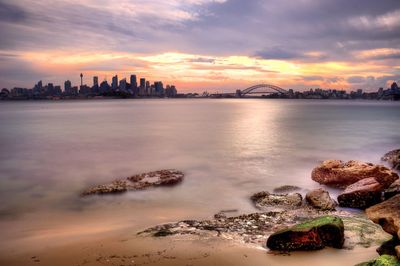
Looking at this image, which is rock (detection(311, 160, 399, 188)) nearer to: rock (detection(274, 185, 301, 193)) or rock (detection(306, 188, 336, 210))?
rock (detection(274, 185, 301, 193))

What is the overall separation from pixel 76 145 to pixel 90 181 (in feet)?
47.1

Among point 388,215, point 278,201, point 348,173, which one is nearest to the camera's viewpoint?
point 388,215

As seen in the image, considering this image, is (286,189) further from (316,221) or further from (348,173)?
(316,221)

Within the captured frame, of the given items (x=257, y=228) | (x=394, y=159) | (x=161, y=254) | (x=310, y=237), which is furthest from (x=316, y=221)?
(x=394, y=159)

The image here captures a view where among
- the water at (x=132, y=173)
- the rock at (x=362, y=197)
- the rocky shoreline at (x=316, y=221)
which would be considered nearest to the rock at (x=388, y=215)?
the rocky shoreline at (x=316, y=221)

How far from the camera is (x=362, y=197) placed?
10.9 meters

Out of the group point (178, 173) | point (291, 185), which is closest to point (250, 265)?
point (291, 185)

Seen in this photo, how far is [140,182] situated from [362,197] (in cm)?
845

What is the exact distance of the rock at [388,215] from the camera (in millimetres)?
7547

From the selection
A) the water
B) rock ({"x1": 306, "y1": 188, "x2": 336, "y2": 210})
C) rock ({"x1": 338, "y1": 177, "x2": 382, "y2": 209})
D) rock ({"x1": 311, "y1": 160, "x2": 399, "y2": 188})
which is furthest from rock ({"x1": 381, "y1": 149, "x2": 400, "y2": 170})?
rock ({"x1": 306, "y1": 188, "x2": 336, "y2": 210})

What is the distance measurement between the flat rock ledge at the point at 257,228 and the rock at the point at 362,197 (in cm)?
69

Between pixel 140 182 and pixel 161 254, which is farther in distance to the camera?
pixel 140 182

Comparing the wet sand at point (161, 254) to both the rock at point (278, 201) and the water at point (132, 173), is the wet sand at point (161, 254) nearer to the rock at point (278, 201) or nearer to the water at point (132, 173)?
the water at point (132, 173)

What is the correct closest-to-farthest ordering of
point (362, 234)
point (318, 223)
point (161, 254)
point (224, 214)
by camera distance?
point (161, 254) < point (318, 223) < point (362, 234) < point (224, 214)
